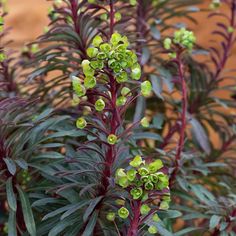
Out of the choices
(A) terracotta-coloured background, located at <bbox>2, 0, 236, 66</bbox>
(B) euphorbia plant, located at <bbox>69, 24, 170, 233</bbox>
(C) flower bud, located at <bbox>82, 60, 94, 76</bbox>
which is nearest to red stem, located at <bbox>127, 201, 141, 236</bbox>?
(B) euphorbia plant, located at <bbox>69, 24, 170, 233</bbox>

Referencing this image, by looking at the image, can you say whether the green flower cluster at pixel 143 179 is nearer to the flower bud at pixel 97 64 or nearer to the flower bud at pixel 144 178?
the flower bud at pixel 144 178


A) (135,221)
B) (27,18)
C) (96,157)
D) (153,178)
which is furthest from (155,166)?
(27,18)

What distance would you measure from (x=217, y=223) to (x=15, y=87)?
69 centimetres

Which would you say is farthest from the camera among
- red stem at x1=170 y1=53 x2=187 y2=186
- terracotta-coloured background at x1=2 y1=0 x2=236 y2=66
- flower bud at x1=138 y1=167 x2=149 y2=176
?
terracotta-coloured background at x1=2 y1=0 x2=236 y2=66

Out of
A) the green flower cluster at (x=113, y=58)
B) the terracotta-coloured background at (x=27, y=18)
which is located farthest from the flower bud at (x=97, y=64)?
the terracotta-coloured background at (x=27, y=18)

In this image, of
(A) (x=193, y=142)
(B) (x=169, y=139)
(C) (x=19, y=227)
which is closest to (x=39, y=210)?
(C) (x=19, y=227)

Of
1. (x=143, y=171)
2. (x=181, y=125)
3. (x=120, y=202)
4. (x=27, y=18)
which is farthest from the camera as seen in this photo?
(x=27, y=18)

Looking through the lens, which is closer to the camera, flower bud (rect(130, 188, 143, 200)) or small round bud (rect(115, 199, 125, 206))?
flower bud (rect(130, 188, 143, 200))

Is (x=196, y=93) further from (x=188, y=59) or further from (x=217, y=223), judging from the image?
(x=217, y=223)

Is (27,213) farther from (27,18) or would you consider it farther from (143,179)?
(27,18)

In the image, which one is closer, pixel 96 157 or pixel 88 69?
pixel 88 69

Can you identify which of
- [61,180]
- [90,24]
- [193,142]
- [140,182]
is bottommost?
[193,142]

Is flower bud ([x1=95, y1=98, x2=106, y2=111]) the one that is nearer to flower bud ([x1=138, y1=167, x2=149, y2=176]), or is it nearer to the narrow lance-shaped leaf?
flower bud ([x1=138, y1=167, x2=149, y2=176])

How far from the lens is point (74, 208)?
34.5 inches
